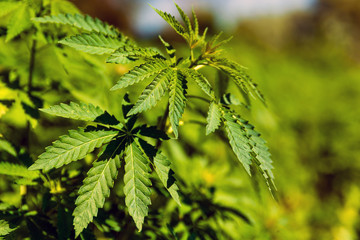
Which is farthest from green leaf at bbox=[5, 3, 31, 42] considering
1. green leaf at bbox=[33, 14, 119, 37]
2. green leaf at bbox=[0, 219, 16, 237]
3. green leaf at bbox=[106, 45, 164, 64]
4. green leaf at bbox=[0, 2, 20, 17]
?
green leaf at bbox=[0, 219, 16, 237]

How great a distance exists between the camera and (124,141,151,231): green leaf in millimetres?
812

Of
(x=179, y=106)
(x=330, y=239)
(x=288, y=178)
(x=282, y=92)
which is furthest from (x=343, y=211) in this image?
(x=179, y=106)

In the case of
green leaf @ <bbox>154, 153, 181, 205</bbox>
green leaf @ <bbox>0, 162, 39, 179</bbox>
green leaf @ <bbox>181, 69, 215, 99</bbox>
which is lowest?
green leaf @ <bbox>0, 162, 39, 179</bbox>

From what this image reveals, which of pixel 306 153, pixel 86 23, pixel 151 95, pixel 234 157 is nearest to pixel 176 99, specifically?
pixel 151 95

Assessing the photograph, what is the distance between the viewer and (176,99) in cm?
83

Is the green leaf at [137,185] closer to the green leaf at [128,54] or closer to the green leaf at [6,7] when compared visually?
the green leaf at [128,54]

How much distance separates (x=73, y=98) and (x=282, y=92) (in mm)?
4436

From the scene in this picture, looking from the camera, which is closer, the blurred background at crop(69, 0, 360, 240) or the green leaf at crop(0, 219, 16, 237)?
the green leaf at crop(0, 219, 16, 237)

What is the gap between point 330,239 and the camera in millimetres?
3178

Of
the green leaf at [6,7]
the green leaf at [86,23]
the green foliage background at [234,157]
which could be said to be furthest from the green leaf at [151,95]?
the green leaf at [6,7]

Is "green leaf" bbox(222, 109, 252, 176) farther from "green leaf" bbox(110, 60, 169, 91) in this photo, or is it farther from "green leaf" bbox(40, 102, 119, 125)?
"green leaf" bbox(40, 102, 119, 125)

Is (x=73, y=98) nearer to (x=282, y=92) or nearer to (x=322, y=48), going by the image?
(x=282, y=92)

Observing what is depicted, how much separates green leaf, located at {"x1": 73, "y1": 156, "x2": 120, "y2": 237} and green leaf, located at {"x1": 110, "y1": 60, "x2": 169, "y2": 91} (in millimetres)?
223

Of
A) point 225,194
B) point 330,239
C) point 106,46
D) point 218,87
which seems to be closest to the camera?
point 106,46
